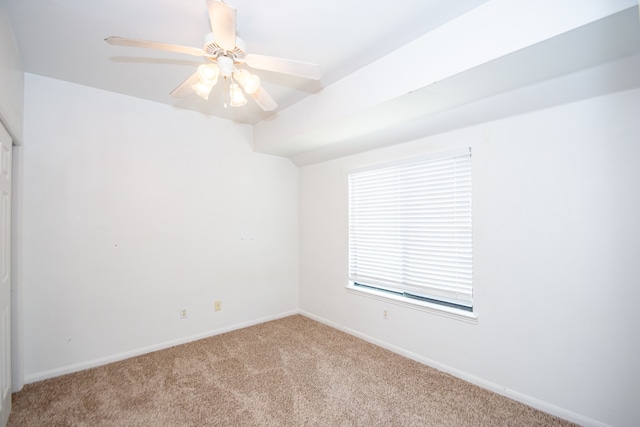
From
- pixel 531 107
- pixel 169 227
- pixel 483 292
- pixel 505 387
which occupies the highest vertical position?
pixel 531 107

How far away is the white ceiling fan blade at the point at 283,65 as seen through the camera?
1.66 meters

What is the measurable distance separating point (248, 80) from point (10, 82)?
1722 millimetres

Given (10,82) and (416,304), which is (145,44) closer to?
(10,82)

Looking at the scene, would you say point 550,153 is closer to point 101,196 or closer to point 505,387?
point 505,387

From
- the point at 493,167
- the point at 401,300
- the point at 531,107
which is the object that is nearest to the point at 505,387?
the point at 401,300

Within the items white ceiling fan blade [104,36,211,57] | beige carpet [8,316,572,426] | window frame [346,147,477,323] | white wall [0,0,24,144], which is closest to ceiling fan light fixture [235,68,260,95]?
white ceiling fan blade [104,36,211,57]

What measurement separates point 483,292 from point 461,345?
0.52 metres

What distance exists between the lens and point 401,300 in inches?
118

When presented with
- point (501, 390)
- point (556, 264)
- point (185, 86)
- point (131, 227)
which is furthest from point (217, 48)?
point (501, 390)

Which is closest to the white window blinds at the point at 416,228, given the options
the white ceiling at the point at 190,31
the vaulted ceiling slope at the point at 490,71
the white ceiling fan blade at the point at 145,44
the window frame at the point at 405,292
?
the window frame at the point at 405,292

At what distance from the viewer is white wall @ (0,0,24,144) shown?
1.77 m

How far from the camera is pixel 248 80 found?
1.81m

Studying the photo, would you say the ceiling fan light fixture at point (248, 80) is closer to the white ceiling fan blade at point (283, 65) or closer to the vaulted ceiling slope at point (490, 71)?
the white ceiling fan blade at point (283, 65)

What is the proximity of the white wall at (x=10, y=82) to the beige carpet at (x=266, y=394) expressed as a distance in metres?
2.08
